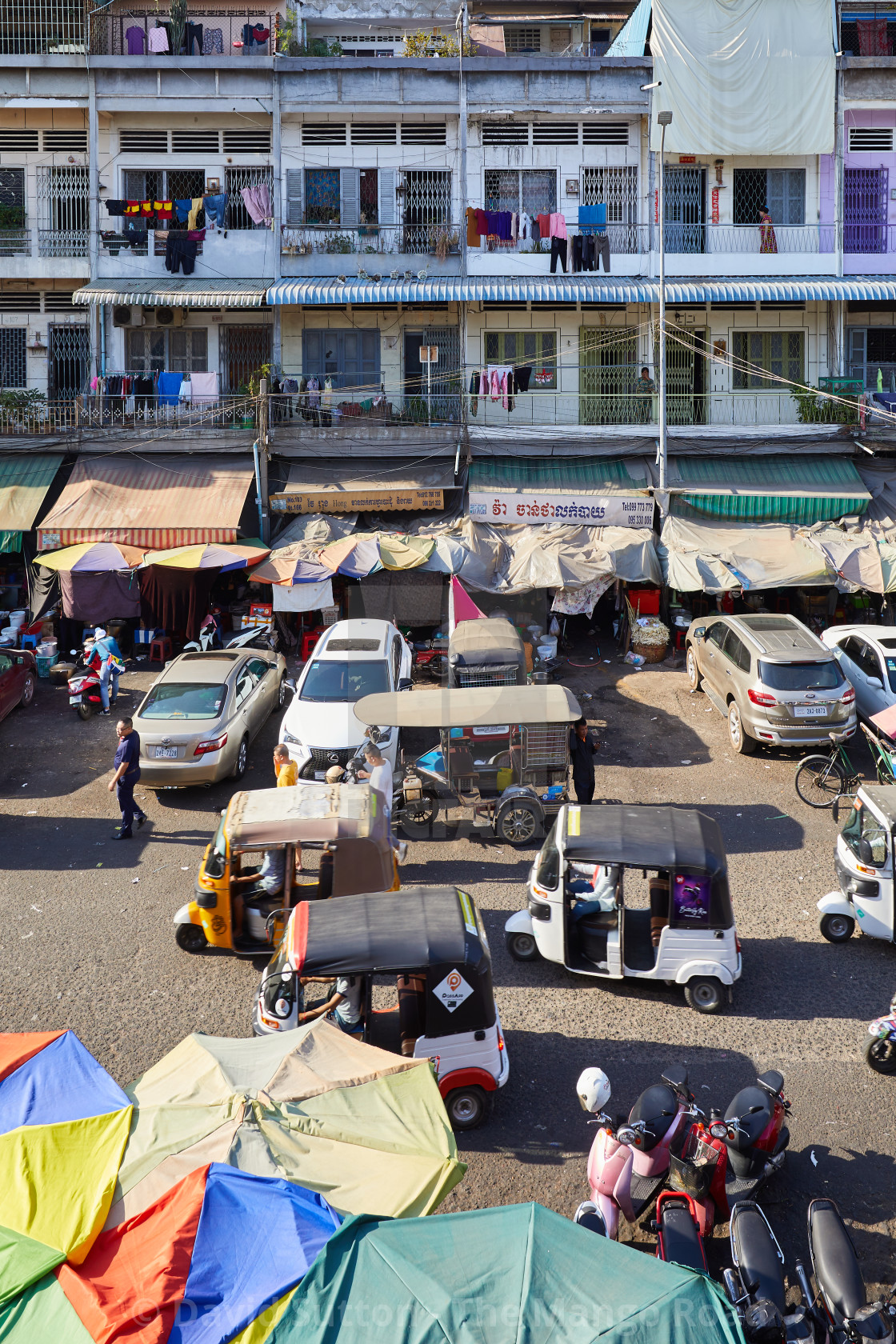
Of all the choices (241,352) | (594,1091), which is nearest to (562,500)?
(241,352)

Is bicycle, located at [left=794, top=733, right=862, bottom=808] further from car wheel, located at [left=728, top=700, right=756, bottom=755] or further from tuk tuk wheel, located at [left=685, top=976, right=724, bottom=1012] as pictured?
tuk tuk wheel, located at [left=685, top=976, right=724, bottom=1012]

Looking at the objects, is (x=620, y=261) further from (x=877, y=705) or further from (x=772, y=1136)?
(x=772, y=1136)

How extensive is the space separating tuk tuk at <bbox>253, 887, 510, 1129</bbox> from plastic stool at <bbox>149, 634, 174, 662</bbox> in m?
13.1

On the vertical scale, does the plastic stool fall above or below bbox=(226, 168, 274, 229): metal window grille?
below

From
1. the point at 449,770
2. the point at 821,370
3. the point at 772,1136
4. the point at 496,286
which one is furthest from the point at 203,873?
the point at 821,370

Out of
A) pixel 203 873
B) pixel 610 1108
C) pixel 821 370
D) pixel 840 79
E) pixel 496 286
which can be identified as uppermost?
pixel 840 79

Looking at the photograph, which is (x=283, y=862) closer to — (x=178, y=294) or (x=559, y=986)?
(x=559, y=986)

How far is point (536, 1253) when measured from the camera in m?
4.50

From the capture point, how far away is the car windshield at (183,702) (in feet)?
48.2

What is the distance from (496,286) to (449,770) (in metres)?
13.3

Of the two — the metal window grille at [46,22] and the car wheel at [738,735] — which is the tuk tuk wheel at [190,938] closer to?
the car wheel at [738,735]

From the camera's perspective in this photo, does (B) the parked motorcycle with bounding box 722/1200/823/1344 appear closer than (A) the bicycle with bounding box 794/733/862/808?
Yes

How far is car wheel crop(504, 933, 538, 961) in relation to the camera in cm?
1000

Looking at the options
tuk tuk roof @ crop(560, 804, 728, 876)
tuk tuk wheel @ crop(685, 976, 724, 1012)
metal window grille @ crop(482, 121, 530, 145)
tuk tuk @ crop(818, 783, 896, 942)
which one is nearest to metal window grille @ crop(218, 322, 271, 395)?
metal window grille @ crop(482, 121, 530, 145)
